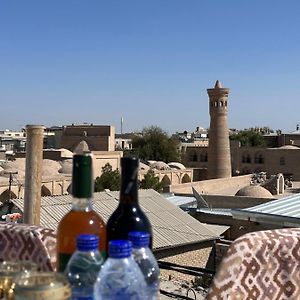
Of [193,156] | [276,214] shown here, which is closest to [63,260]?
[276,214]

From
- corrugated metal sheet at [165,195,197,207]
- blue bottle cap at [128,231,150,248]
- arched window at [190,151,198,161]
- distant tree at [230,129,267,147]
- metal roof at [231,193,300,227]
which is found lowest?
corrugated metal sheet at [165,195,197,207]

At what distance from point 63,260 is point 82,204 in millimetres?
119

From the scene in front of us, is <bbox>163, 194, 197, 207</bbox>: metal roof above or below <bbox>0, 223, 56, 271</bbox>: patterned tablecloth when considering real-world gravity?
below

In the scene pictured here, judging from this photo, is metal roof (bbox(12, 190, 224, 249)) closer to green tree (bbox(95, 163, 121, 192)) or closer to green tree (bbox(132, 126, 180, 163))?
green tree (bbox(95, 163, 121, 192))

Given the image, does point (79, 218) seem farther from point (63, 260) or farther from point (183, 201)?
point (183, 201)

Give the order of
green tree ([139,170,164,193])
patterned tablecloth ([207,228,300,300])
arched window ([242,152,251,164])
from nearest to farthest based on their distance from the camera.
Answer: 1. patterned tablecloth ([207,228,300,300])
2. green tree ([139,170,164,193])
3. arched window ([242,152,251,164])

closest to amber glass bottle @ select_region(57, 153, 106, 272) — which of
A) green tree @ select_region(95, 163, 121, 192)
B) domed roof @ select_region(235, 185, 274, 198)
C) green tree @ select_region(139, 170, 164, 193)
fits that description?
domed roof @ select_region(235, 185, 274, 198)

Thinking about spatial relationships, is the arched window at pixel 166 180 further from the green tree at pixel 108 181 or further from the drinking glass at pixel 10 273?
the drinking glass at pixel 10 273

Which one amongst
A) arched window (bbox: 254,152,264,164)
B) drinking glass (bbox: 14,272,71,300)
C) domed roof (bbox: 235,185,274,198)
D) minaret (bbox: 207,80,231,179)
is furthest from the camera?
arched window (bbox: 254,152,264,164)

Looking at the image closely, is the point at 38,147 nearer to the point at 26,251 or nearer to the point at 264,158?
the point at 26,251

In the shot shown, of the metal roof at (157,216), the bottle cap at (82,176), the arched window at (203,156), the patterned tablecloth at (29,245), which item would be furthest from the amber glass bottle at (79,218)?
the arched window at (203,156)

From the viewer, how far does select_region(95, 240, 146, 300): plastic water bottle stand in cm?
84

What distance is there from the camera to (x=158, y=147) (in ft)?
105

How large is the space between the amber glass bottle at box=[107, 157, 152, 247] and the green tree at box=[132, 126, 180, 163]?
98.3 feet
